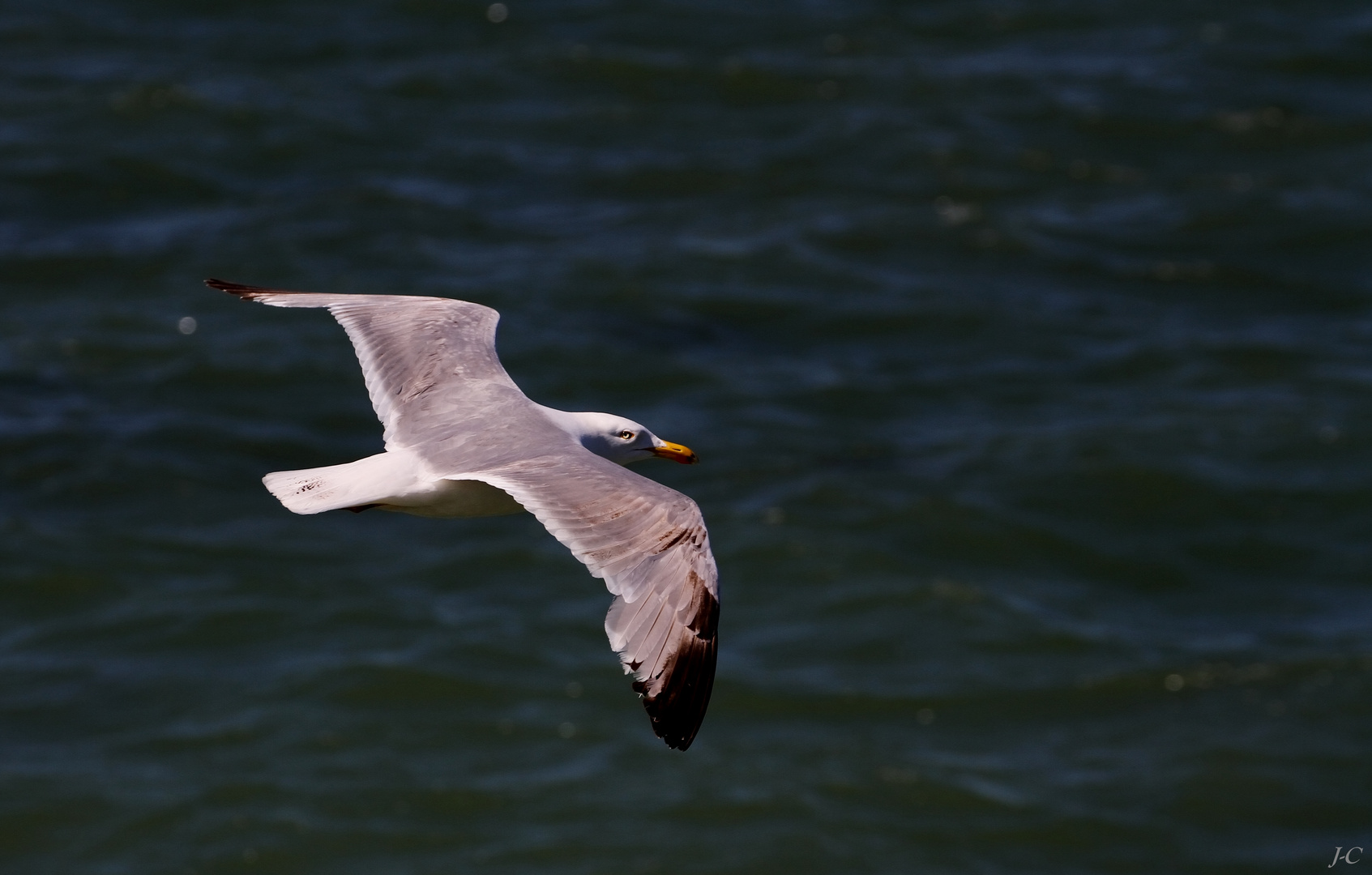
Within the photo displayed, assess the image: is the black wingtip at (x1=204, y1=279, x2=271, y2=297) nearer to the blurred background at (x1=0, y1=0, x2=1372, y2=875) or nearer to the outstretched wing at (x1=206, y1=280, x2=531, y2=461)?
the outstretched wing at (x1=206, y1=280, x2=531, y2=461)

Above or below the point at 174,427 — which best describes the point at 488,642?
below

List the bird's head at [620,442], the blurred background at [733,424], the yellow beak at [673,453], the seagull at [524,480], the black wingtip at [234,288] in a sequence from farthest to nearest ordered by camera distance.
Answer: the blurred background at [733,424] → the black wingtip at [234,288] → the yellow beak at [673,453] → the bird's head at [620,442] → the seagull at [524,480]

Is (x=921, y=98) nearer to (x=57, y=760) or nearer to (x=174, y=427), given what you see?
(x=174, y=427)

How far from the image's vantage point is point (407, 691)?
13.1m

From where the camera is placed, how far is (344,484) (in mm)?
6754

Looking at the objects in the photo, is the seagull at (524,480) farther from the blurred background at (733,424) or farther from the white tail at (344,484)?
the blurred background at (733,424)

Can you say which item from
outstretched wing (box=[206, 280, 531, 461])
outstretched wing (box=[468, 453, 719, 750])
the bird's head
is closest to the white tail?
outstretched wing (box=[206, 280, 531, 461])

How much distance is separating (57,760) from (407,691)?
2.30 metres

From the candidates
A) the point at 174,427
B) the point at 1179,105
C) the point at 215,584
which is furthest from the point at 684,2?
the point at 215,584

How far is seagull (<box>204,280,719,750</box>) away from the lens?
227 inches

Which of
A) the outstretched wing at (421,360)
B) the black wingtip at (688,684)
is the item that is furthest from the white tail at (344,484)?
the black wingtip at (688,684)

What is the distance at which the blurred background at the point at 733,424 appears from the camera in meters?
12.2

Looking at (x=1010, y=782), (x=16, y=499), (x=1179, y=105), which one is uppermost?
(x=1179, y=105)

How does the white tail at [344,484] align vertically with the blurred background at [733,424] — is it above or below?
above
